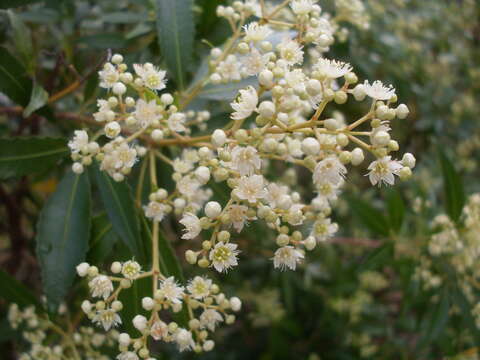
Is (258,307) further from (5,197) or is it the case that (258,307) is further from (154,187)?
(154,187)

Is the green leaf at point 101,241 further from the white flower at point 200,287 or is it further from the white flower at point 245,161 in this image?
the white flower at point 245,161

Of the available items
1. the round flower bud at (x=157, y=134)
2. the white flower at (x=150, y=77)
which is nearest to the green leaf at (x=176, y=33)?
the white flower at (x=150, y=77)

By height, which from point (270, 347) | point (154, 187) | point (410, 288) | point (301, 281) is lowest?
point (270, 347)

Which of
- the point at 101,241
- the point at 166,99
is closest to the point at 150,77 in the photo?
the point at 166,99

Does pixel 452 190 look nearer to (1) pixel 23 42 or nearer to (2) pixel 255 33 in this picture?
(2) pixel 255 33

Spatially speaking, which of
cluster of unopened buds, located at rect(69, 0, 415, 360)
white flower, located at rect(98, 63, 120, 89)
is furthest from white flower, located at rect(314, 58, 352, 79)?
white flower, located at rect(98, 63, 120, 89)

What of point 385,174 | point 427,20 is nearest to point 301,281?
point 385,174
